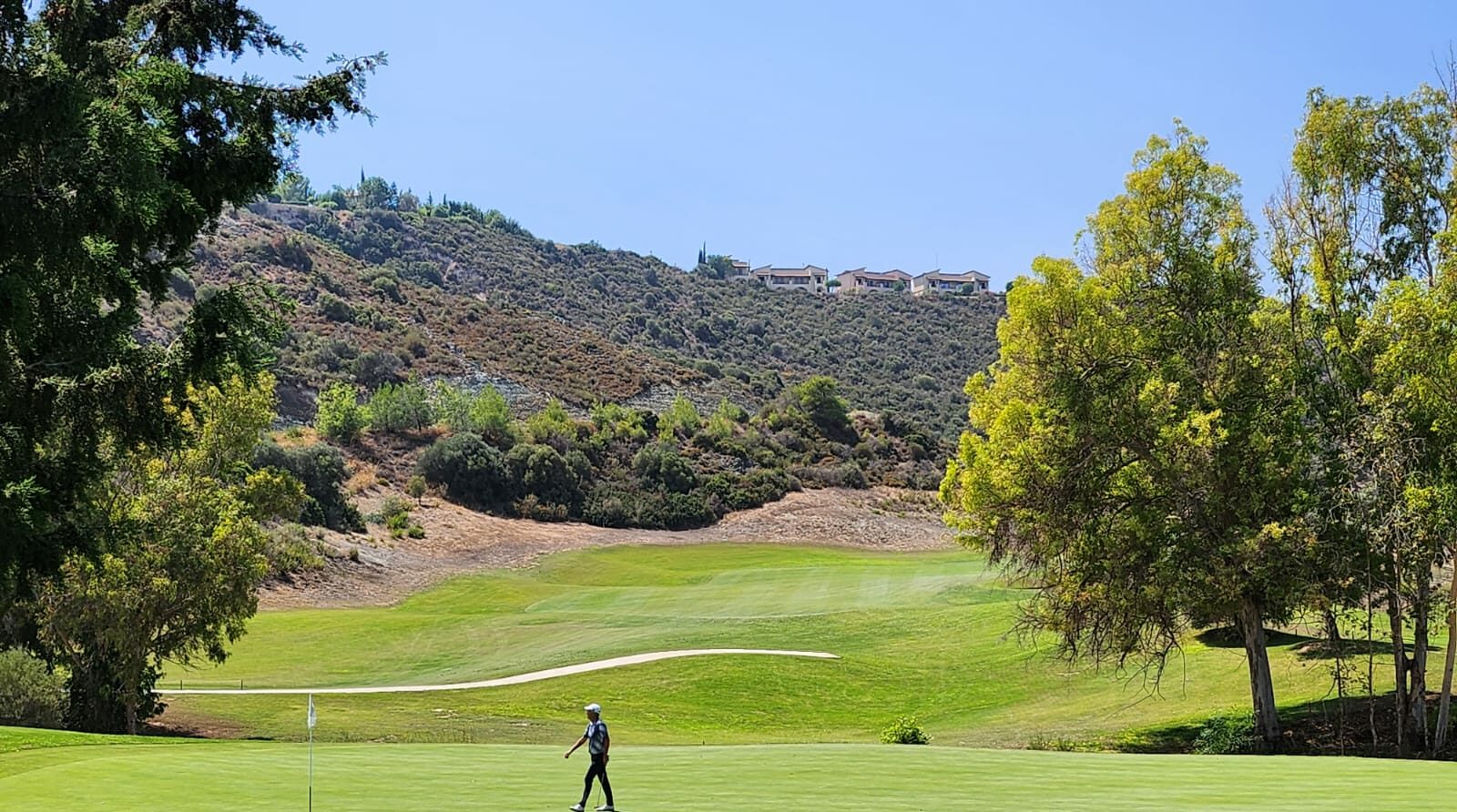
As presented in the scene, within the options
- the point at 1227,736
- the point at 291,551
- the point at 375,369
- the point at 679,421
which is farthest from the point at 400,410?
the point at 1227,736

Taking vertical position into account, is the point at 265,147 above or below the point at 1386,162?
below

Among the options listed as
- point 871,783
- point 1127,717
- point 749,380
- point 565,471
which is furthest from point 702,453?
point 871,783

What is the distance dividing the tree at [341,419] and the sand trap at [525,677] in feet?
155

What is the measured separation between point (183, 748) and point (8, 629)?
35.4ft

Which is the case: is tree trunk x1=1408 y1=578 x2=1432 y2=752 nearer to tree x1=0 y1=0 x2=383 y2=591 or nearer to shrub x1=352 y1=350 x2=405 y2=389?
tree x1=0 y1=0 x2=383 y2=591

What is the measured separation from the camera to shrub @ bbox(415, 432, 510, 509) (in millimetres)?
79250

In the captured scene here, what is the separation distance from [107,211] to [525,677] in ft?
83.3

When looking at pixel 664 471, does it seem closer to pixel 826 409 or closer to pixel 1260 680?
pixel 826 409

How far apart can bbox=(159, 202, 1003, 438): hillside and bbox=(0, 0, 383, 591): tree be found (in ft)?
219

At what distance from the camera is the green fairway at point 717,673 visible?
100 feet

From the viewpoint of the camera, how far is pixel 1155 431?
995 inches

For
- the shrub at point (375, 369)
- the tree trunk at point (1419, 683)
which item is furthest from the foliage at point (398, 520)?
the tree trunk at point (1419, 683)

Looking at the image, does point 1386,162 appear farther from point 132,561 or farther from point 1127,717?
point 132,561

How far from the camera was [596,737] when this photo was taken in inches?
561
